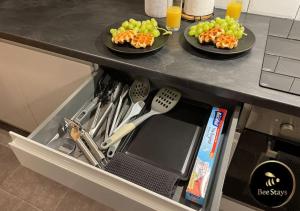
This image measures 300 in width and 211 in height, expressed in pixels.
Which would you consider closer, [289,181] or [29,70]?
[289,181]

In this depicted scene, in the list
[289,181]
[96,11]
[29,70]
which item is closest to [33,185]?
[29,70]

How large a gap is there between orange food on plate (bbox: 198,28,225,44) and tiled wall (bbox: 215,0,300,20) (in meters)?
0.34

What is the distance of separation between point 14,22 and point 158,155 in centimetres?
83

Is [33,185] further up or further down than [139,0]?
further down

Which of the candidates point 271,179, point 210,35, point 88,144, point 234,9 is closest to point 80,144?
point 88,144

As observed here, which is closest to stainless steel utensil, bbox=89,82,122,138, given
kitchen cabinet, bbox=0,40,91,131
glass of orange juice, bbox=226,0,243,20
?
kitchen cabinet, bbox=0,40,91,131

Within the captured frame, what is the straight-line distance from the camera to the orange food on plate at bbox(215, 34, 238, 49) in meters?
0.85

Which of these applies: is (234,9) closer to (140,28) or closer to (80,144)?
(140,28)

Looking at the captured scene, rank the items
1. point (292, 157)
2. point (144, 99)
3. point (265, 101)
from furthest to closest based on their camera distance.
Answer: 1. point (144, 99)
2. point (292, 157)
3. point (265, 101)

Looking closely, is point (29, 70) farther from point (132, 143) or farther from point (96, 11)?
point (132, 143)

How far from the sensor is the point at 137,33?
903mm

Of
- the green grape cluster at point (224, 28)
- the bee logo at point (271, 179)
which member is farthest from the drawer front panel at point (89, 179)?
the green grape cluster at point (224, 28)

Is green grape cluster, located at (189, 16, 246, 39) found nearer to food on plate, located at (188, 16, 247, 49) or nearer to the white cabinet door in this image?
food on plate, located at (188, 16, 247, 49)

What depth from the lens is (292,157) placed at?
0.84 meters
